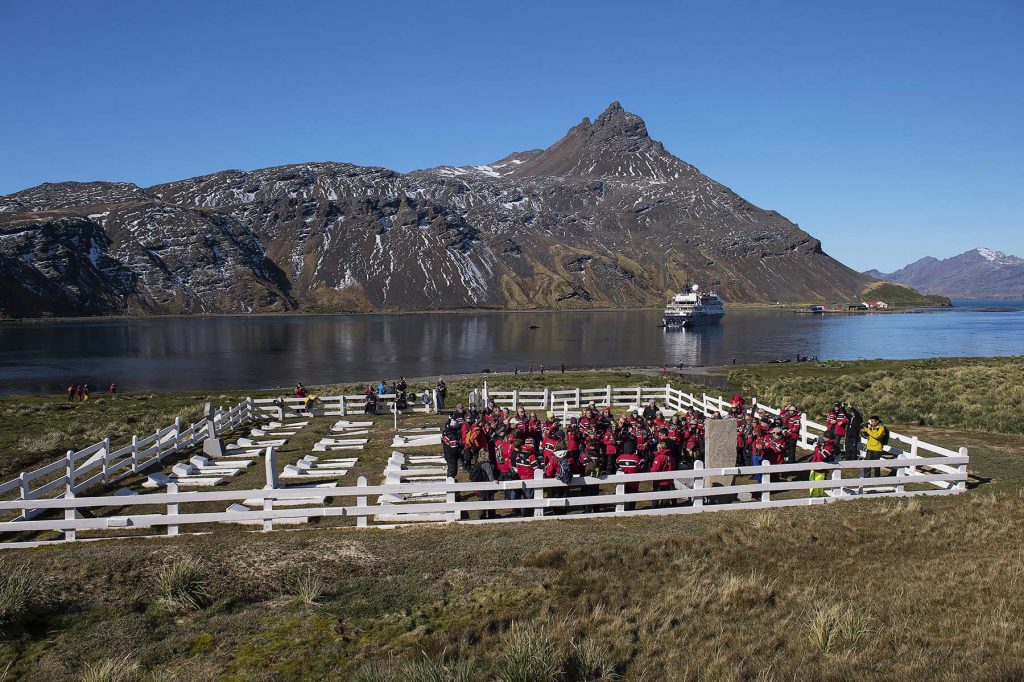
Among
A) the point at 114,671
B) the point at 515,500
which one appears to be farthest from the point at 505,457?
the point at 114,671

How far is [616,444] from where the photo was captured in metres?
14.7

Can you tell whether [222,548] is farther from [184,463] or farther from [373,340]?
[373,340]

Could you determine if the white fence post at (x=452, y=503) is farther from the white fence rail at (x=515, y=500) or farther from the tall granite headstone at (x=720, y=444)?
the tall granite headstone at (x=720, y=444)

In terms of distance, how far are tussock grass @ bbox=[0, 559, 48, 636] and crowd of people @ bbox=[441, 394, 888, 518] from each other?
7135 millimetres

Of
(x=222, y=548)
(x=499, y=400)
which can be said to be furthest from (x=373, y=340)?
(x=222, y=548)

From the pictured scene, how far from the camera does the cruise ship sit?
14900cm

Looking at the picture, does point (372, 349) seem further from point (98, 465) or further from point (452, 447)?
point (452, 447)

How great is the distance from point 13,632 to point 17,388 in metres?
69.3

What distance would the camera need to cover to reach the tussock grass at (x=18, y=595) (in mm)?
7902

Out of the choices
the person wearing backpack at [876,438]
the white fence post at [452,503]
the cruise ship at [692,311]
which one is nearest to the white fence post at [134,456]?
the white fence post at [452,503]

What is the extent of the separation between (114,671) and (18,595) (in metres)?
2.54

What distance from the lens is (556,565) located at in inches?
382

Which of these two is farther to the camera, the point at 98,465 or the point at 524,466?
the point at 98,465

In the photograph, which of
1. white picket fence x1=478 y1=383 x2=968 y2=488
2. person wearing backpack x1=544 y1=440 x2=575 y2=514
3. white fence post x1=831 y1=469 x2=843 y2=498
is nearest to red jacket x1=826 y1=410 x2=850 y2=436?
white fence post x1=831 y1=469 x2=843 y2=498
